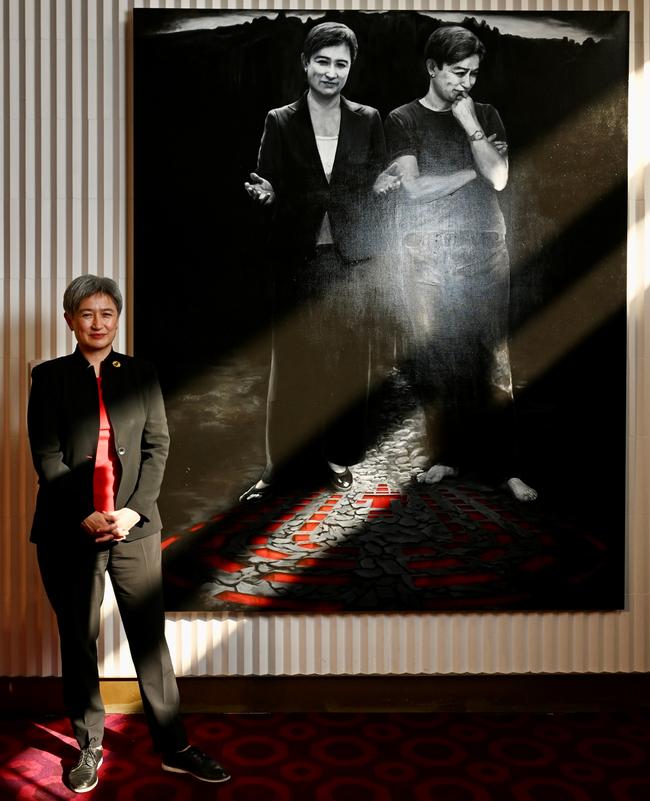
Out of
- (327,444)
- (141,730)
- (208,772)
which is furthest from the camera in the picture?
(327,444)

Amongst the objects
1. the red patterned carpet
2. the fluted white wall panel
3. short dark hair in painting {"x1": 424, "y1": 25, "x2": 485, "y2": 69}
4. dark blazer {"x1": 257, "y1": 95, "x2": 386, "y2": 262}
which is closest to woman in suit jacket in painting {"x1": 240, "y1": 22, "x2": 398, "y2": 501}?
dark blazer {"x1": 257, "y1": 95, "x2": 386, "y2": 262}

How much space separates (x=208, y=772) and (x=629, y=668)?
1.81m

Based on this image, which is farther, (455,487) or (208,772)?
(455,487)

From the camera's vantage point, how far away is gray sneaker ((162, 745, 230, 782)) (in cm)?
231

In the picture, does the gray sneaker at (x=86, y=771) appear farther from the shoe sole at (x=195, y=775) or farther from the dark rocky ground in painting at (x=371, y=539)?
the dark rocky ground in painting at (x=371, y=539)

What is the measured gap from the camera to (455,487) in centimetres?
284

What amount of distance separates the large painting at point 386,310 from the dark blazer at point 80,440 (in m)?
0.48

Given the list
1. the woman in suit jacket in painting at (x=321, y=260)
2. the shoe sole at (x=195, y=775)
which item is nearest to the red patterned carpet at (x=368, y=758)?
the shoe sole at (x=195, y=775)

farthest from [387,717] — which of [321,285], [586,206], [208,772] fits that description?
[586,206]

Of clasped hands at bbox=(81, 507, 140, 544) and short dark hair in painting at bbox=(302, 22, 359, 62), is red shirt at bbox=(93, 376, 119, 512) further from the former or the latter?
short dark hair in painting at bbox=(302, 22, 359, 62)

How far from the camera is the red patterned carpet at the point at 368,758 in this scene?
2.26 m

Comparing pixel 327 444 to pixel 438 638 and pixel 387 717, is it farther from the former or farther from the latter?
pixel 387 717

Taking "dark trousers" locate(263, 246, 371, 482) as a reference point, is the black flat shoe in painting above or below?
below

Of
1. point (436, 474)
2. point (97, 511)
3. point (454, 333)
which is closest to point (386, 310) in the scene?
point (454, 333)
